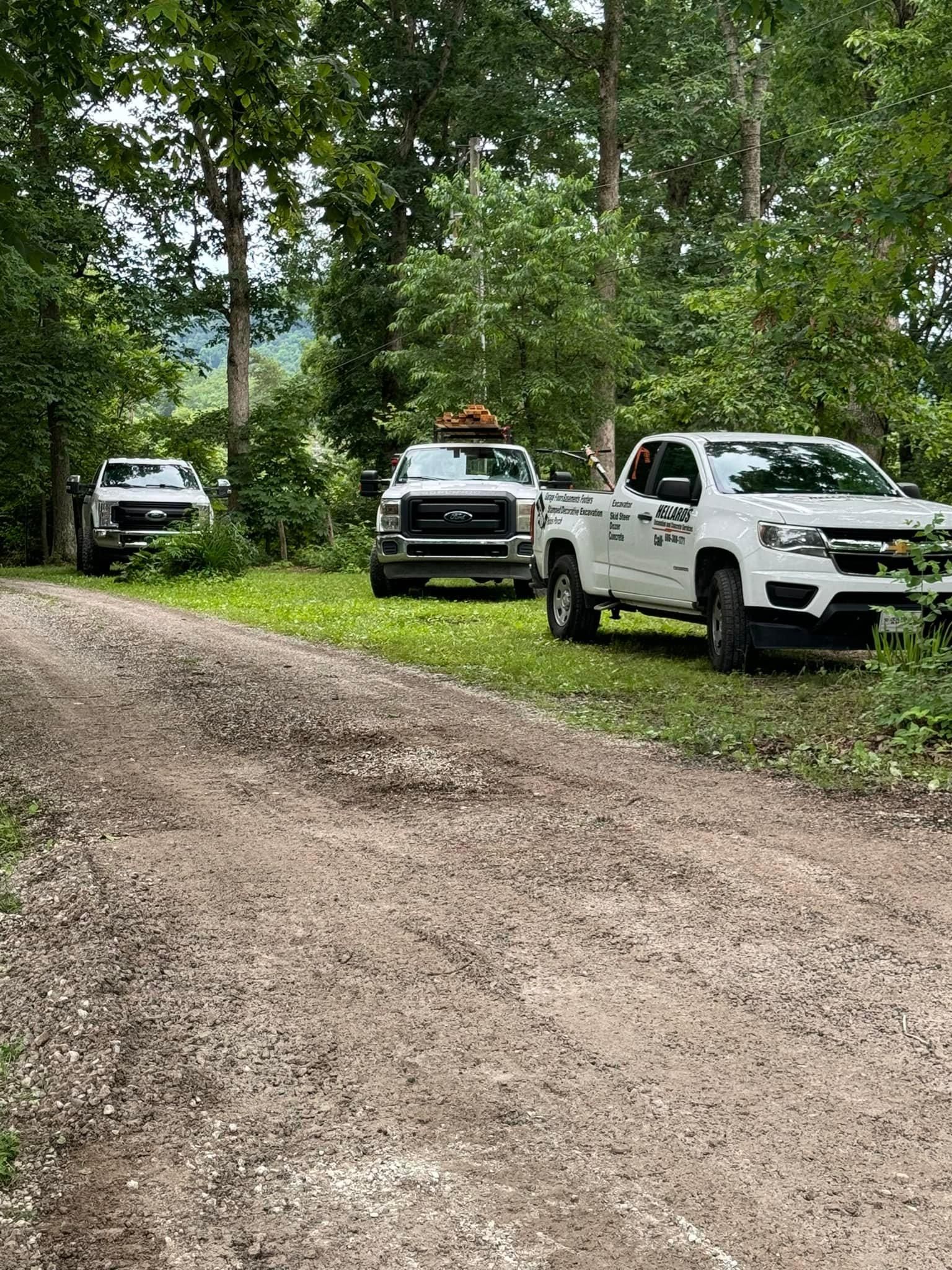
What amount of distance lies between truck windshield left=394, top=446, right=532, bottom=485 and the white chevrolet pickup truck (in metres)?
5.46

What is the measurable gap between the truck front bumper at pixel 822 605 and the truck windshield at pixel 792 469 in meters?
1.25

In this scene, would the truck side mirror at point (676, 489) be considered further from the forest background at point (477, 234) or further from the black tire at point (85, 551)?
the black tire at point (85, 551)

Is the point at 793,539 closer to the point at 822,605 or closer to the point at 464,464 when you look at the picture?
the point at 822,605

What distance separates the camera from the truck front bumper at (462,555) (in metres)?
18.0

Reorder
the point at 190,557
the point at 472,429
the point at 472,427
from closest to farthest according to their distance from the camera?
the point at 472,427 → the point at 472,429 → the point at 190,557

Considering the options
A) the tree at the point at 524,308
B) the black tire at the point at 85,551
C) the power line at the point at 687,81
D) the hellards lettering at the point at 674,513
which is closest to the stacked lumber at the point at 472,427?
the tree at the point at 524,308

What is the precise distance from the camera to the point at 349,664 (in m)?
11.3

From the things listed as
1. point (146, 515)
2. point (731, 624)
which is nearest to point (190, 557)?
point (146, 515)

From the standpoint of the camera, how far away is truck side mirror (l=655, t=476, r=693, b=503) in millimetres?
10859

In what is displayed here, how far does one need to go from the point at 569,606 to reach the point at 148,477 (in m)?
14.4

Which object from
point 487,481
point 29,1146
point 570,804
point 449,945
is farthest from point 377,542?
point 29,1146

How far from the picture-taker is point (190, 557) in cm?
2316

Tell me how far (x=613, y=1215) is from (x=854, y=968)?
1654mm

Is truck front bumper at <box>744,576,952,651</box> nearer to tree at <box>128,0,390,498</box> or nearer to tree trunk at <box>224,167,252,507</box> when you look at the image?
tree at <box>128,0,390,498</box>
